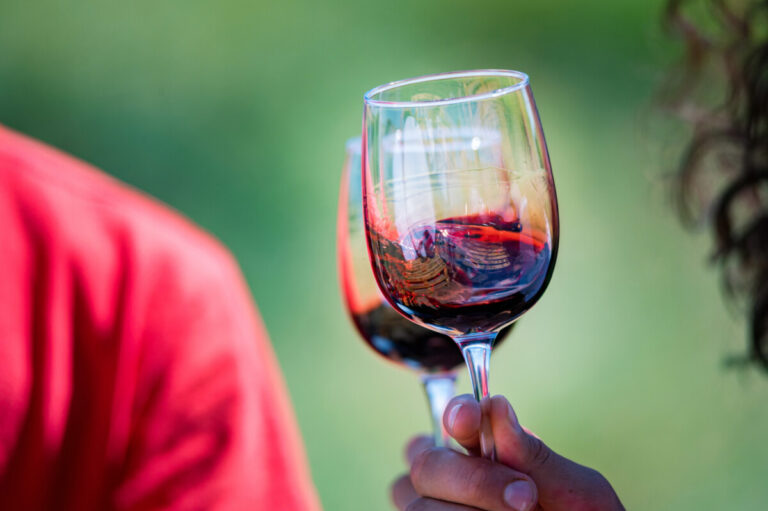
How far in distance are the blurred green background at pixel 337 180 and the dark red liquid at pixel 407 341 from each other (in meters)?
2.70

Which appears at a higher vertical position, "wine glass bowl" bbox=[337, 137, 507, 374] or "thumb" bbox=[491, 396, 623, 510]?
"wine glass bowl" bbox=[337, 137, 507, 374]

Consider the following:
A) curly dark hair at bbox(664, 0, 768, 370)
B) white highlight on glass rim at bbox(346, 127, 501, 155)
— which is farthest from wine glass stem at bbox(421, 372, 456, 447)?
curly dark hair at bbox(664, 0, 768, 370)

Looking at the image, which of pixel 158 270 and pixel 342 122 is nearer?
pixel 158 270

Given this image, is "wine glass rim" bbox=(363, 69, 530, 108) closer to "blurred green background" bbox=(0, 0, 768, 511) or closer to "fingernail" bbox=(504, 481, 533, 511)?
"fingernail" bbox=(504, 481, 533, 511)

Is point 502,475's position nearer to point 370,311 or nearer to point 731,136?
point 370,311

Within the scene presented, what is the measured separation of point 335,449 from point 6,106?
2.21 metres

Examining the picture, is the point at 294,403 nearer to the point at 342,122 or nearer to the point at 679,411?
the point at 342,122

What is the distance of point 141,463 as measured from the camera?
1.49 metres

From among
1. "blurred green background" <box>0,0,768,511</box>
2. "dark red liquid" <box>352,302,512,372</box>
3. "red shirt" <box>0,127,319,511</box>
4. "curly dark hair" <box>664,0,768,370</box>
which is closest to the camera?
"dark red liquid" <box>352,302,512,372</box>

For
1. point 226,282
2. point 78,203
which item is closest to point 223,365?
point 226,282

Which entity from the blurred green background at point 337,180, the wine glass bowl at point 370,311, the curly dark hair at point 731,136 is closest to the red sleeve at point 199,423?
the wine glass bowl at point 370,311

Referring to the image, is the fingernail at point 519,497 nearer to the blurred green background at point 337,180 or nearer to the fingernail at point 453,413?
the fingernail at point 453,413

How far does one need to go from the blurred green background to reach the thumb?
2.93 meters

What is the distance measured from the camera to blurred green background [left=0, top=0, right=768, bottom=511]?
3.89 meters
